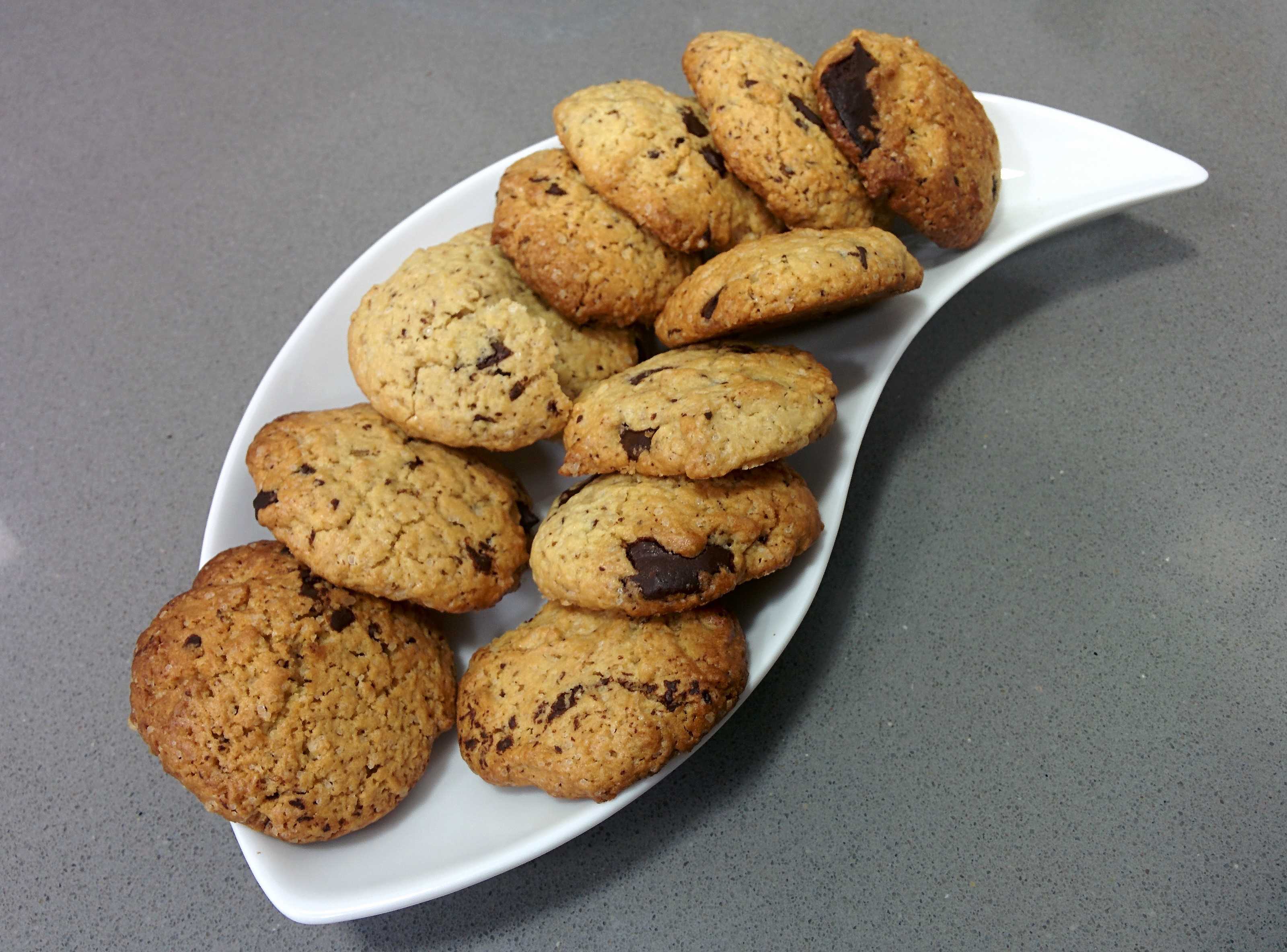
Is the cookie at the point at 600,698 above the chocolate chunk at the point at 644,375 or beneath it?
beneath

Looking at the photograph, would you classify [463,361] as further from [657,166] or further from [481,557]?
[657,166]

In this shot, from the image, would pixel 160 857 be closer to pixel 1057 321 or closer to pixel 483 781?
pixel 483 781

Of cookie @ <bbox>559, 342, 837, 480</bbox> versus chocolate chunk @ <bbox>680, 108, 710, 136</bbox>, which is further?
chocolate chunk @ <bbox>680, 108, 710, 136</bbox>

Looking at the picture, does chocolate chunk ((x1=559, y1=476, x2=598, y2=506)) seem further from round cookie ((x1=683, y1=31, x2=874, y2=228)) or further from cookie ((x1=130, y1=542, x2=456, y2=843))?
round cookie ((x1=683, y1=31, x2=874, y2=228))

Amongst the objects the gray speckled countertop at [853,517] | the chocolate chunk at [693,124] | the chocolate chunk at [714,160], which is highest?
the chocolate chunk at [693,124]

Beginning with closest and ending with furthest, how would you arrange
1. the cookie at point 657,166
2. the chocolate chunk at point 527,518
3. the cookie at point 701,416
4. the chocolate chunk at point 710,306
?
the cookie at point 701,416, the chocolate chunk at point 710,306, the cookie at point 657,166, the chocolate chunk at point 527,518

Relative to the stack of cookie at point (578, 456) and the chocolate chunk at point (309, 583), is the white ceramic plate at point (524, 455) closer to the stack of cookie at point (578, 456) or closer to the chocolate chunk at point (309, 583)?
the stack of cookie at point (578, 456)

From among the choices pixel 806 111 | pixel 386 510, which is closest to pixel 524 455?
pixel 386 510

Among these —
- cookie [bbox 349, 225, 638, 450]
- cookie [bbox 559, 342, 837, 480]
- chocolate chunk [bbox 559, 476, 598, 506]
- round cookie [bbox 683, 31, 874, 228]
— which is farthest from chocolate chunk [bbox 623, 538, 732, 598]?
round cookie [bbox 683, 31, 874, 228]

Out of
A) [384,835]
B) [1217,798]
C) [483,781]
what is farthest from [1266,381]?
[384,835]

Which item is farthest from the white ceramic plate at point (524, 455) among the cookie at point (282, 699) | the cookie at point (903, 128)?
the cookie at point (903, 128)
